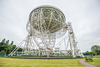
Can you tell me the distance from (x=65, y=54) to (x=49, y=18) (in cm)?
1158

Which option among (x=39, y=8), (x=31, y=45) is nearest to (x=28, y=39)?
→ (x=31, y=45)

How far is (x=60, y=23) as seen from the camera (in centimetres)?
1766

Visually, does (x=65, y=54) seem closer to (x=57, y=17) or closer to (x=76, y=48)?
(x=76, y=48)

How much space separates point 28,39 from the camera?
20.9m

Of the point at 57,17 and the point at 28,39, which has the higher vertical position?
the point at 57,17

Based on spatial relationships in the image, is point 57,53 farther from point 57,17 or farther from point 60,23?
point 57,17

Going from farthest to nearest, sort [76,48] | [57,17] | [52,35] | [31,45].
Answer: [52,35] < [31,45] < [76,48] < [57,17]

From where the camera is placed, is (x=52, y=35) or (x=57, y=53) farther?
(x=52, y=35)

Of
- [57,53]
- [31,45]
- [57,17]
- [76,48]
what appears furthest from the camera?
[31,45]

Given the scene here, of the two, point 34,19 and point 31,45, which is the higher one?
point 34,19

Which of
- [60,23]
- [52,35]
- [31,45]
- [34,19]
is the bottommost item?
[31,45]

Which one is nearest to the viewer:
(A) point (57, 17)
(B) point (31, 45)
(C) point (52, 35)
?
(A) point (57, 17)

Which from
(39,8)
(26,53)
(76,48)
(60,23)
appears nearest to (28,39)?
(26,53)

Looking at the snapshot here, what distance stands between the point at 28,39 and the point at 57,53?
38.9 feet
